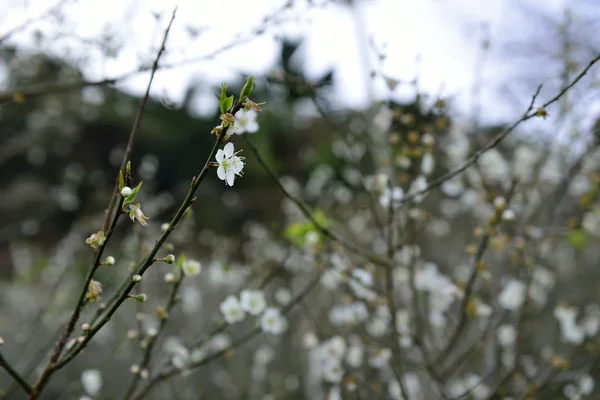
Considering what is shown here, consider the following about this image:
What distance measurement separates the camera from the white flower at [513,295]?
2.21 meters

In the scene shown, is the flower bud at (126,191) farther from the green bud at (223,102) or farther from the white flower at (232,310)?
the white flower at (232,310)

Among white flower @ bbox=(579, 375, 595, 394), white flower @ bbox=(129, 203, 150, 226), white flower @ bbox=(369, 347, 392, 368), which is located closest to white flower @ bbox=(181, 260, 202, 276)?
white flower @ bbox=(129, 203, 150, 226)

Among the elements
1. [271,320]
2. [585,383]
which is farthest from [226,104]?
[585,383]

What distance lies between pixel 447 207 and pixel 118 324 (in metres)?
3.46

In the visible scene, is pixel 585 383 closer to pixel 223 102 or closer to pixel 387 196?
pixel 387 196

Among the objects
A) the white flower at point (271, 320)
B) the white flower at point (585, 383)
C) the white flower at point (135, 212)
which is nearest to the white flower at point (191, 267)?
the white flower at point (271, 320)

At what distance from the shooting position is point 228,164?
79 centimetres

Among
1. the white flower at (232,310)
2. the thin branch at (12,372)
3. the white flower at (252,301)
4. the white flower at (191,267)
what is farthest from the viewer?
the white flower at (252,301)

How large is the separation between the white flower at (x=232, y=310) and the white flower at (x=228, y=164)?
90 centimetres

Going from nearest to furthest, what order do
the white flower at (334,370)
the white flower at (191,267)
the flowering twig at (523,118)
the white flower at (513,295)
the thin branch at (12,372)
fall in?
1. the thin branch at (12,372)
2. the flowering twig at (523,118)
3. the white flower at (191,267)
4. the white flower at (334,370)
5. the white flower at (513,295)

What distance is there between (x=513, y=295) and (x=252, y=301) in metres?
1.25

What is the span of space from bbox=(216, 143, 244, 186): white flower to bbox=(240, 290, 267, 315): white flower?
0.98 metres

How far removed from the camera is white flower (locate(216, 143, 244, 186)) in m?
0.76

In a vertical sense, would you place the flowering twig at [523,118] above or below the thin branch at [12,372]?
above
